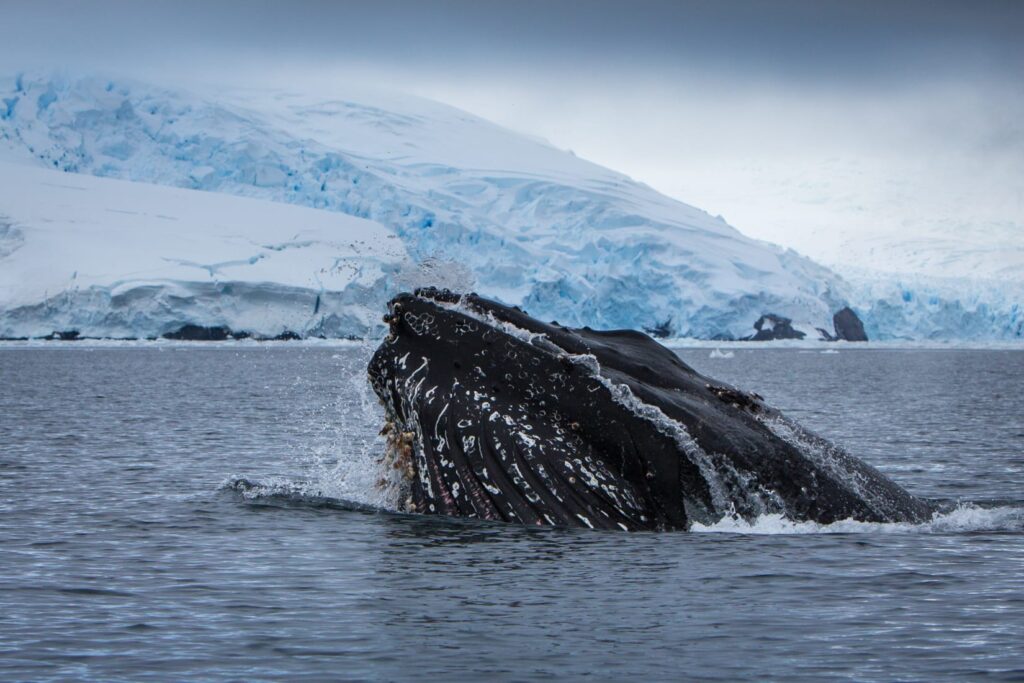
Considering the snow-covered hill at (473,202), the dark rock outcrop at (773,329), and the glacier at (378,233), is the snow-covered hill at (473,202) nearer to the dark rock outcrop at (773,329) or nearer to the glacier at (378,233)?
the glacier at (378,233)

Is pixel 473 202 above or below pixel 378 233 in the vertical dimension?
above

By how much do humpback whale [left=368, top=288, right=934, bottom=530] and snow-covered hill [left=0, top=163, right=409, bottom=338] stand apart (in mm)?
58964

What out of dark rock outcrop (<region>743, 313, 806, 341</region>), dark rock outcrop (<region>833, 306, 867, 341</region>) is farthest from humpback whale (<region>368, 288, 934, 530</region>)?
dark rock outcrop (<region>833, 306, 867, 341</region>)

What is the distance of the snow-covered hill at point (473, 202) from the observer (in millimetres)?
78062

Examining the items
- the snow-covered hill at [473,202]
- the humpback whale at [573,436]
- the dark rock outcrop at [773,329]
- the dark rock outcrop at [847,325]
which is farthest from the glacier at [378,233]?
the humpback whale at [573,436]

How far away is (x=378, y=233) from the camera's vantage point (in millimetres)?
78875

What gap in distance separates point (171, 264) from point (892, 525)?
71.6m

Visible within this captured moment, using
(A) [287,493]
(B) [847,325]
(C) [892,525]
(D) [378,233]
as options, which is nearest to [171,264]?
(D) [378,233]

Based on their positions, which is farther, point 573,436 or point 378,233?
point 378,233

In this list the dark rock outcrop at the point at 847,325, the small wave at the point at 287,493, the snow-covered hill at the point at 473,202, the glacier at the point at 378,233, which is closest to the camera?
the small wave at the point at 287,493

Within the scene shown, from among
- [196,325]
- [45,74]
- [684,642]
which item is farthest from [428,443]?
[45,74]

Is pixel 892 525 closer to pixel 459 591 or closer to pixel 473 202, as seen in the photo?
pixel 459 591

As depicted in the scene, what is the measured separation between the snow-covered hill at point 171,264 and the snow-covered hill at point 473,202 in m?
1.73

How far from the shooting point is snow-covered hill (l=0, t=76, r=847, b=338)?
256 ft
